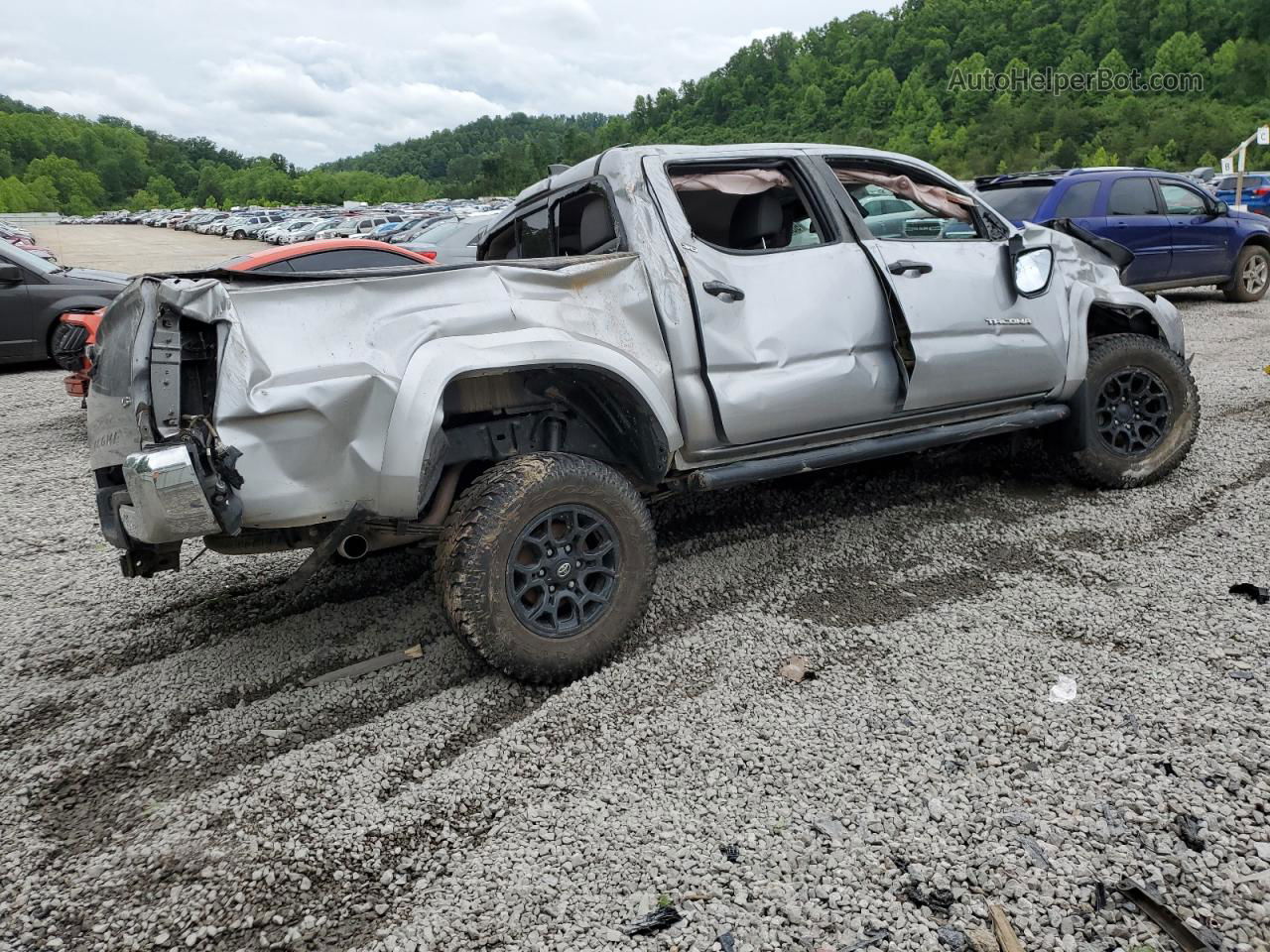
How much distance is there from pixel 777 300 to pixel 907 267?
716 millimetres

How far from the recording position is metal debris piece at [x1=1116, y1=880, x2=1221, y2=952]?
1.89 meters

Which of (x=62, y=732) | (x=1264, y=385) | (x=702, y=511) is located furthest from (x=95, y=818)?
(x=1264, y=385)

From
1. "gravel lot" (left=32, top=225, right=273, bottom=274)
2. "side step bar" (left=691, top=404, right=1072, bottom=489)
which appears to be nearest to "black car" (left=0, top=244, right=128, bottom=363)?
"side step bar" (left=691, top=404, right=1072, bottom=489)

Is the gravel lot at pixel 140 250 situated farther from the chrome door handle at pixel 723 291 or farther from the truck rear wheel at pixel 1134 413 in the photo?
the truck rear wheel at pixel 1134 413

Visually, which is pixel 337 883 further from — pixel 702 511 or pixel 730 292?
pixel 702 511

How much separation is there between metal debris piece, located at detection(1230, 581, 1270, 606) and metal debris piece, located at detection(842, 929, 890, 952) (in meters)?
2.36

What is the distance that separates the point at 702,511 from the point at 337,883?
9.65ft

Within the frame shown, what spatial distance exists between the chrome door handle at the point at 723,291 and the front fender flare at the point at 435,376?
0.48 metres

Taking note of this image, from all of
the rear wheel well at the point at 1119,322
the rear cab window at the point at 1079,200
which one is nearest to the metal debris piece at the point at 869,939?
the rear wheel well at the point at 1119,322

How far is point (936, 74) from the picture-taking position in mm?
102062

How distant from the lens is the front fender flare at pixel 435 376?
2814 millimetres

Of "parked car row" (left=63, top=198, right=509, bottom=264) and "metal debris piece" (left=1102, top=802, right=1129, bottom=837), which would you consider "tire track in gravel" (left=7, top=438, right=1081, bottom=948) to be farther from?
"parked car row" (left=63, top=198, right=509, bottom=264)

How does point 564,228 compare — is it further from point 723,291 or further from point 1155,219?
point 1155,219

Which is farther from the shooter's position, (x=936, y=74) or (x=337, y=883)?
(x=936, y=74)
